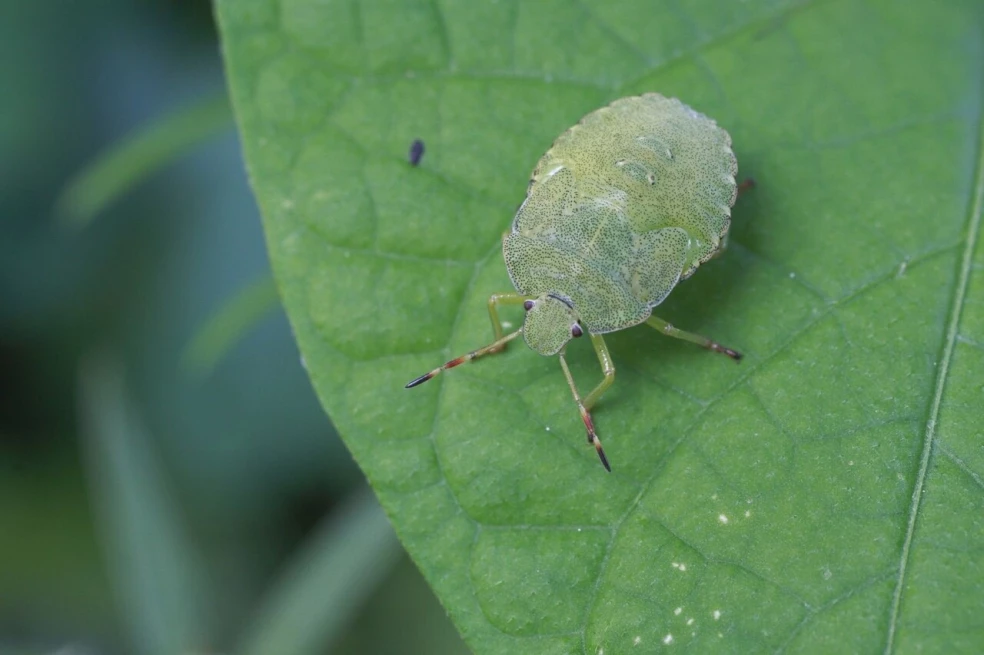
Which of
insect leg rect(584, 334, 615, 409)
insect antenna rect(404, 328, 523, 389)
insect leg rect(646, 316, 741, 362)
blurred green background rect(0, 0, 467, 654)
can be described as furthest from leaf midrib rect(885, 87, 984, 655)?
blurred green background rect(0, 0, 467, 654)

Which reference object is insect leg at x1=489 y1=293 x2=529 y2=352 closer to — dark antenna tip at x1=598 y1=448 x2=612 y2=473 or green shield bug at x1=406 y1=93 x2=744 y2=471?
green shield bug at x1=406 y1=93 x2=744 y2=471

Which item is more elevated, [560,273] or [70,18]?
[70,18]

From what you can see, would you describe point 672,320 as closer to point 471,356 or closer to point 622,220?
point 622,220

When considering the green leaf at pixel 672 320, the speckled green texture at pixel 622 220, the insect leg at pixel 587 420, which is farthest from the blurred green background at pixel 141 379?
the speckled green texture at pixel 622 220

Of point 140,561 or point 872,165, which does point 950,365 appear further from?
point 140,561

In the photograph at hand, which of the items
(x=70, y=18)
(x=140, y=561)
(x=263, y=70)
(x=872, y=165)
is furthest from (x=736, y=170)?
(x=70, y=18)

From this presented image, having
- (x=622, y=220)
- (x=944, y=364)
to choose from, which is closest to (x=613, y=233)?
(x=622, y=220)
